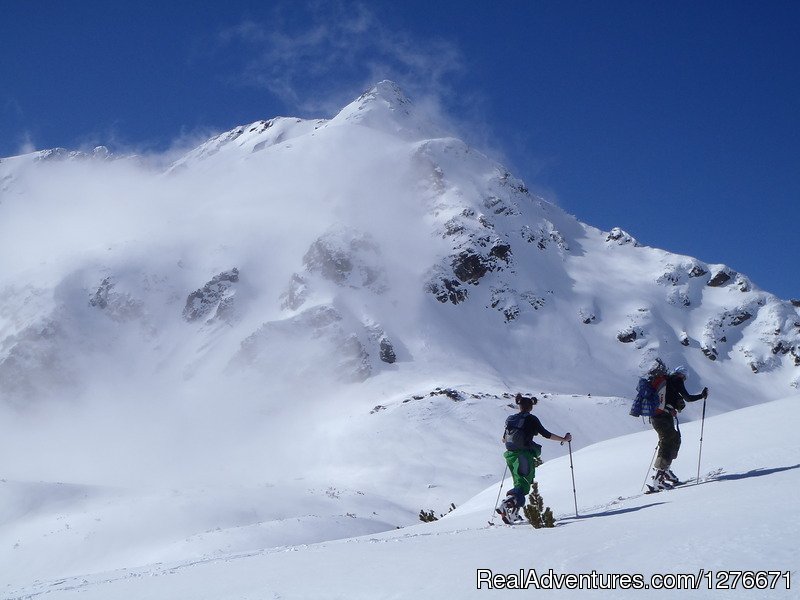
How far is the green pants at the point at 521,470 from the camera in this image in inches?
360

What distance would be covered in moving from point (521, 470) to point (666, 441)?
2.47 metres

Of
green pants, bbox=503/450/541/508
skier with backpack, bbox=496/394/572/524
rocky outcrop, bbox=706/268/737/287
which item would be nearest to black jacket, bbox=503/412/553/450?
skier with backpack, bbox=496/394/572/524

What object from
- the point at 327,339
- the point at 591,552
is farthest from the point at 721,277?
the point at 591,552

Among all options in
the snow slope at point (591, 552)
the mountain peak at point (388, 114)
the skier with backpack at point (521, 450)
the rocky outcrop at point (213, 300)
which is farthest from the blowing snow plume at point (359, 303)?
the snow slope at point (591, 552)

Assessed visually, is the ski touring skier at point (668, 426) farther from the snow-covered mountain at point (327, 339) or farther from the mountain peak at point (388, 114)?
the mountain peak at point (388, 114)

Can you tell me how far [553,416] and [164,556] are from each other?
149ft

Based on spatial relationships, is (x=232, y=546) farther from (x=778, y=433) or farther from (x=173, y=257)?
(x=173, y=257)

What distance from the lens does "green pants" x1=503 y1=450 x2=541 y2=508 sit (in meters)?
9.13

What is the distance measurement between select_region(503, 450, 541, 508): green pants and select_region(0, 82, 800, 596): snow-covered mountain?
19.9 metres

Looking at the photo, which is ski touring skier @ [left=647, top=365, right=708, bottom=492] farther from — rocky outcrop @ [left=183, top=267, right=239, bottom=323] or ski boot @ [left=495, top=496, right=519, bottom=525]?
rocky outcrop @ [left=183, top=267, right=239, bottom=323]

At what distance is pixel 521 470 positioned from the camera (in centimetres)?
921

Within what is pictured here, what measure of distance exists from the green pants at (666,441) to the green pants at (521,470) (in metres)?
2.06

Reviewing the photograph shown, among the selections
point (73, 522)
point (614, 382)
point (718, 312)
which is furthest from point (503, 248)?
point (73, 522)

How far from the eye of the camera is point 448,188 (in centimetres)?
13750
